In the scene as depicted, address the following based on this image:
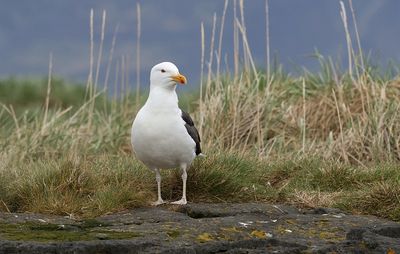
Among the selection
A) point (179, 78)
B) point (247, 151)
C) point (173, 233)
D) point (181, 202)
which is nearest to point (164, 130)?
point (179, 78)

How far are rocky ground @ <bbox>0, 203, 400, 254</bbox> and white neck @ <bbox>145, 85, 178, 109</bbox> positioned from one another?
2.77 ft

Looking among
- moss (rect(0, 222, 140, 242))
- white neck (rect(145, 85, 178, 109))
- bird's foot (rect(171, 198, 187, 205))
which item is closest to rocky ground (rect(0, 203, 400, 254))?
moss (rect(0, 222, 140, 242))

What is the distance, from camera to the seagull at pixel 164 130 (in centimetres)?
696

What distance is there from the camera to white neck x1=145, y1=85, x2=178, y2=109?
706 cm

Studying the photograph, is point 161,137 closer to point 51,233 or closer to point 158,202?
point 158,202

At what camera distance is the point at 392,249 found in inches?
208

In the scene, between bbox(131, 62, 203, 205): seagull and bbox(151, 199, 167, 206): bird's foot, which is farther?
bbox(151, 199, 167, 206): bird's foot

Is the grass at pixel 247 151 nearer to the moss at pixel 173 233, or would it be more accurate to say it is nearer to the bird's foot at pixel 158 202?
the bird's foot at pixel 158 202

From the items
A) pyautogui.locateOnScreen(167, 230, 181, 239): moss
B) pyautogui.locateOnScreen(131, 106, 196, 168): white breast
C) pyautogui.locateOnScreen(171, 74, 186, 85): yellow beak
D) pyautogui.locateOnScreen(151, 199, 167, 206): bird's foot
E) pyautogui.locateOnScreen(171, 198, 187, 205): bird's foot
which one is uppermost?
pyautogui.locateOnScreen(171, 74, 186, 85): yellow beak

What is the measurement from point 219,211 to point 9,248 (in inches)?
81.6

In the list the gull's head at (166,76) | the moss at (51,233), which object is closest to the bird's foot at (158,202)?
the gull's head at (166,76)

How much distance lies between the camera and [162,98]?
7.09 m

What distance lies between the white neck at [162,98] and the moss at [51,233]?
5.01 ft

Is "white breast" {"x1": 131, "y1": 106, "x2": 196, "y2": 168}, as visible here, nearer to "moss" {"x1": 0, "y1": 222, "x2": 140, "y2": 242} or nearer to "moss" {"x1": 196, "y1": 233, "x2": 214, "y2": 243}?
"moss" {"x1": 0, "y1": 222, "x2": 140, "y2": 242}
